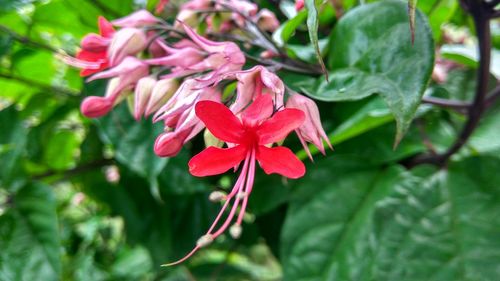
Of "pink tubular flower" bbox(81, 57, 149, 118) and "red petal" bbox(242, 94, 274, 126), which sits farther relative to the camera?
"pink tubular flower" bbox(81, 57, 149, 118)

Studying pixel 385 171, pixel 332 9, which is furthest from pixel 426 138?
pixel 332 9

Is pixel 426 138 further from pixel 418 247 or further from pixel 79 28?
pixel 79 28

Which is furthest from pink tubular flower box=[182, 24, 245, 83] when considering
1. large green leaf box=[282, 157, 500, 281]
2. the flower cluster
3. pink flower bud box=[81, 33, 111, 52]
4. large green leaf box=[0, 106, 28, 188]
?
large green leaf box=[0, 106, 28, 188]

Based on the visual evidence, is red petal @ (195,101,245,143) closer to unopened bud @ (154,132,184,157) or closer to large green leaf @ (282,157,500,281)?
unopened bud @ (154,132,184,157)

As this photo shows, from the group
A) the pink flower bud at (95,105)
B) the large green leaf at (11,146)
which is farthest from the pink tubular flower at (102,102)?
the large green leaf at (11,146)

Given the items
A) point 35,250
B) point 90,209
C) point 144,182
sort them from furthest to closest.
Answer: point 90,209 → point 144,182 → point 35,250

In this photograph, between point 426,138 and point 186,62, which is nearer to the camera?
point 186,62
